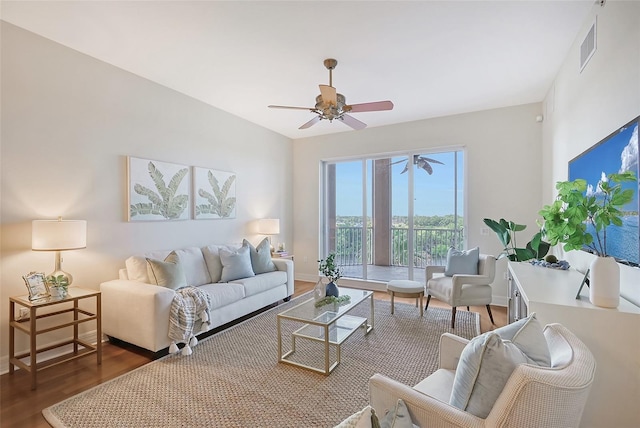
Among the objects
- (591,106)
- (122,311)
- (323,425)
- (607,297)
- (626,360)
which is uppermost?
(591,106)

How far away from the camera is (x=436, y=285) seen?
3.67m

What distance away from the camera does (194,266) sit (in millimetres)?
3568

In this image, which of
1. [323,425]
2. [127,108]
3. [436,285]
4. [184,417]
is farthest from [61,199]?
[436,285]

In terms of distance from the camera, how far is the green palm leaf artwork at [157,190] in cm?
336

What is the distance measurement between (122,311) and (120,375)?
60cm

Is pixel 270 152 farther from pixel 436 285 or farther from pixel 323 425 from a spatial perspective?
pixel 323 425

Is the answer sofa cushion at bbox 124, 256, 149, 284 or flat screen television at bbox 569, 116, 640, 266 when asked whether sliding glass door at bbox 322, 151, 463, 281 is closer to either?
flat screen television at bbox 569, 116, 640, 266

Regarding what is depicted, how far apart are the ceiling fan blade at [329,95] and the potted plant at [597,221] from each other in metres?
1.88

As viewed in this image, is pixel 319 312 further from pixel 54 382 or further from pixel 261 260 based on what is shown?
pixel 54 382

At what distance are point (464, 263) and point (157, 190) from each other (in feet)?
12.7

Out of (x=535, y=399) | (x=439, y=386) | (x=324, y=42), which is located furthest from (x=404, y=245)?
(x=535, y=399)

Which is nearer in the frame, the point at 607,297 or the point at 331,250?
the point at 607,297

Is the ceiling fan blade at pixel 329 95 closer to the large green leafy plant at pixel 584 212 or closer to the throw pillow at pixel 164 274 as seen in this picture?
the large green leafy plant at pixel 584 212

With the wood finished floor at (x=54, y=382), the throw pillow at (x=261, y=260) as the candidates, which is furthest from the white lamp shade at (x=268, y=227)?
the wood finished floor at (x=54, y=382)
